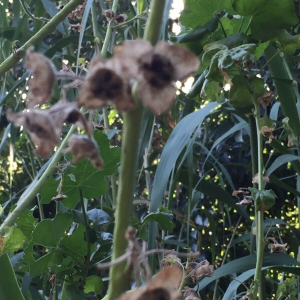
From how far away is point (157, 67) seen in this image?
4.8 inches

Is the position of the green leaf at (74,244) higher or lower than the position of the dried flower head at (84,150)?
lower

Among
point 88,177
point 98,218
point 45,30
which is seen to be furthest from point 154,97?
point 98,218

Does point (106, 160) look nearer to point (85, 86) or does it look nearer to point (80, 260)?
point (80, 260)

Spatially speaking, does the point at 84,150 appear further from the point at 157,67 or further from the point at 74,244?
the point at 74,244

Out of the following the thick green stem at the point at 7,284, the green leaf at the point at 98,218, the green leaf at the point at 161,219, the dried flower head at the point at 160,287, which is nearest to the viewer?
the dried flower head at the point at 160,287

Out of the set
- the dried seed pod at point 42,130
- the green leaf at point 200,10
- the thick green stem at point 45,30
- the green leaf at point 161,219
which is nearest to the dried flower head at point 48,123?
the dried seed pod at point 42,130

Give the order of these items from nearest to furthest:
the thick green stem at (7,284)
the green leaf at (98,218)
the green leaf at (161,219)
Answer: the thick green stem at (7,284) < the green leaf at (161,219) < the green leaf at (98,218)

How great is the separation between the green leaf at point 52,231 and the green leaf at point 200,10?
224 millimetres

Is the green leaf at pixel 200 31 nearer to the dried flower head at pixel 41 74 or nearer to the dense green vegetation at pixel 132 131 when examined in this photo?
the dense green vegetation at pixel 132 131

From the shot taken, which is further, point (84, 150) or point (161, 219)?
point (161, 219)

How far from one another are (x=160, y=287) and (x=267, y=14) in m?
0.36

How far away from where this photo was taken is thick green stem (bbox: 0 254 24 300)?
25 cm

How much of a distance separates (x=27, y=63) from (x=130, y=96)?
3cm

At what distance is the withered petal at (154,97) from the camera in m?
0.12
